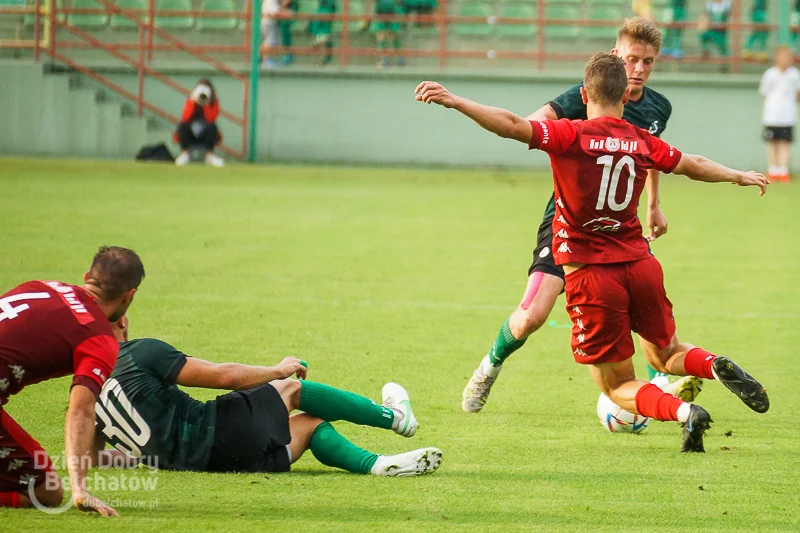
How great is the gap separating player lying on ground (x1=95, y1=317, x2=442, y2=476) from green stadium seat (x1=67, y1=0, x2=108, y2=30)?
2399cm

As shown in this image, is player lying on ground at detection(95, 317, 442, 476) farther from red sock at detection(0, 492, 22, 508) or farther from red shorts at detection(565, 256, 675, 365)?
red shorts at detection(565, 256, 675, 365)

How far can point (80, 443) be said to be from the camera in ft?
13.6

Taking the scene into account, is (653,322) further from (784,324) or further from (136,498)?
(784,324)

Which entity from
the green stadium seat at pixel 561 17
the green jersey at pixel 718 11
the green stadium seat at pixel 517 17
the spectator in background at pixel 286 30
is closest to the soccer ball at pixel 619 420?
the spectator in background at pixel 286 30

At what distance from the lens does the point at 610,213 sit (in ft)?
18.2

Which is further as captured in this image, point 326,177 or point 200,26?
point 200,26

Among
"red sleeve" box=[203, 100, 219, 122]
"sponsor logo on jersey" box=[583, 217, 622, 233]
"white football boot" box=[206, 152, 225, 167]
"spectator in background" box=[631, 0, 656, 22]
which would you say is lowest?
"white football boot" box=[206, 152, 225, 167]

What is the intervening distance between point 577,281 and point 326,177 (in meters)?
16.5

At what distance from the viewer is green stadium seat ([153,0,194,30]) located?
2789 cm

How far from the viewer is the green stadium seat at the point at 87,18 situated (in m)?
27.8

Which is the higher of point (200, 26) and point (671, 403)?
point (200, 26)

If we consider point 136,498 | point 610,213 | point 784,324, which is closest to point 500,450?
point 610,213

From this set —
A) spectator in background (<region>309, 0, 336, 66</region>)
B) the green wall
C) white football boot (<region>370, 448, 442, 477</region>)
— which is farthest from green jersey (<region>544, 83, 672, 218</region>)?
spectator in background (<region>309, 0, 336, 66</region>)

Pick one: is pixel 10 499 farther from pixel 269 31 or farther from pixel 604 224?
pixel 269 31
